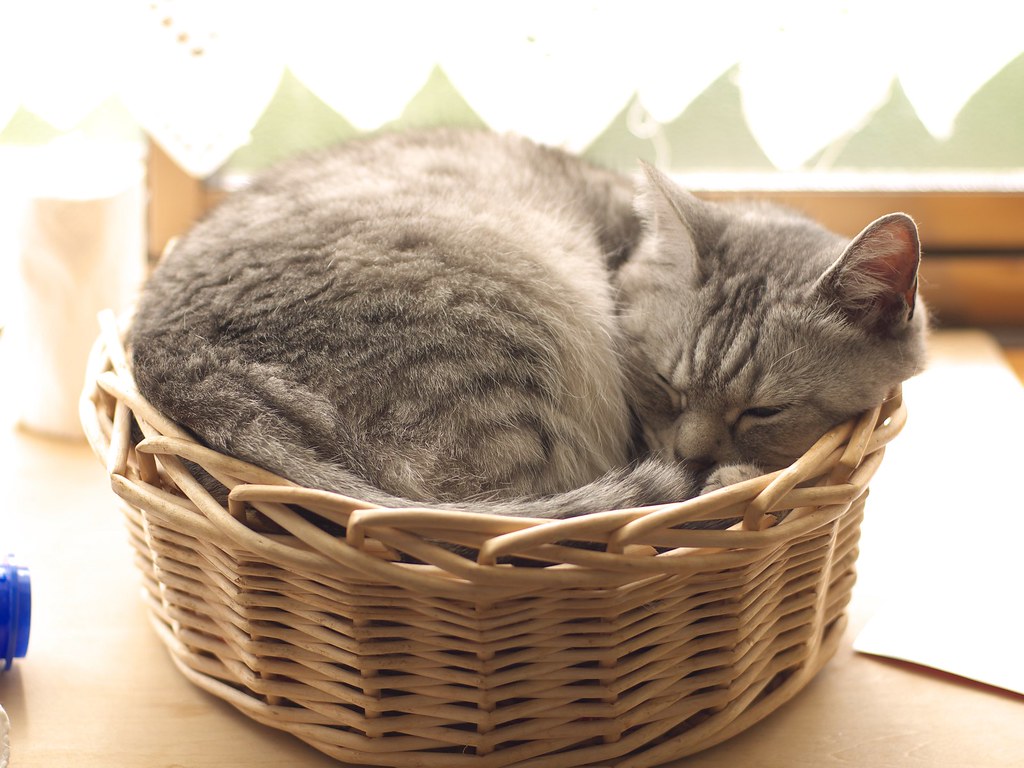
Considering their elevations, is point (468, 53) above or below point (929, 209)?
above

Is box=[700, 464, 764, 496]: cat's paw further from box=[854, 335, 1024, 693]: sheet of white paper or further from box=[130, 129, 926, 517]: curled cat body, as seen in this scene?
box=[854, 335, 1024, 693]: sheet of white paper

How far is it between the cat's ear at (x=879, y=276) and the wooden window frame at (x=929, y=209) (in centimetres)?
88

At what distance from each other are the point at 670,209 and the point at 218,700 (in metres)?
0.93

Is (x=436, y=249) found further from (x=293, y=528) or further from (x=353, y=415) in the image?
(x=293, y=528)

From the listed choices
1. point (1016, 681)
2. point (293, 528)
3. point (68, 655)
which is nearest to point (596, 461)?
point (293, 528)

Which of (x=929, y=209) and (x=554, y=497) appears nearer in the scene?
(x=554, y=497)

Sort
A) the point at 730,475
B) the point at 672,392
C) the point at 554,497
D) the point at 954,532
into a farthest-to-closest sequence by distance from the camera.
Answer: the point at 954,532 → the point at 672,392 → the point at 730,475 → the point at 554,497

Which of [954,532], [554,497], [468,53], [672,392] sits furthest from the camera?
[468,53]

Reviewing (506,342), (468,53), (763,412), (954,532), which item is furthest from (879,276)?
(468,53)

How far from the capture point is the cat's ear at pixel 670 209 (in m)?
1.52

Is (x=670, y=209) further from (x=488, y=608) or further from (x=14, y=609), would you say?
(x=14, y=609)

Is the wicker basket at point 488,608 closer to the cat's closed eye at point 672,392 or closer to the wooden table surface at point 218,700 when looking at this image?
the wooden table surface at point 218,700

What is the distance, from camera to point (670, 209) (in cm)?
154

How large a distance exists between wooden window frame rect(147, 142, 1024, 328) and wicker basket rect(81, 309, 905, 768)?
1067mm
